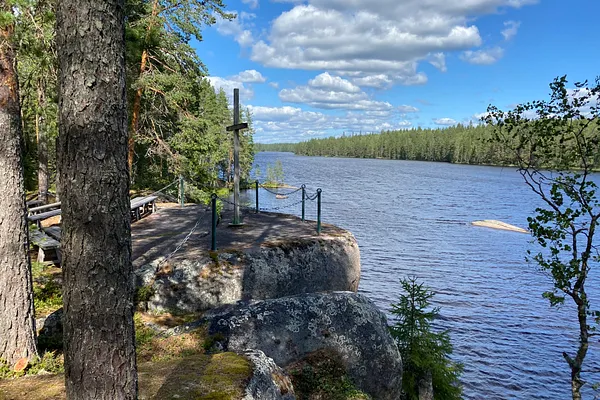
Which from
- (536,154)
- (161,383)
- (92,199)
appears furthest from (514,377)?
(92,199)

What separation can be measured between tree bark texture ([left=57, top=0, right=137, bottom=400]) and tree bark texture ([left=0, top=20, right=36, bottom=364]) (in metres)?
3.19

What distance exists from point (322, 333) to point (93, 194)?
4.41 meters

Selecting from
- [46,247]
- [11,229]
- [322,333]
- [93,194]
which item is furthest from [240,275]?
[93,194]

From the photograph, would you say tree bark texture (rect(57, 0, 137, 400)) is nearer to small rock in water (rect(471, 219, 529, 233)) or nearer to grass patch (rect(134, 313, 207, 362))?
grass patch (rect(134, 313, 207, 362))

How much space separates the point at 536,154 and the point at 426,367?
4369mm

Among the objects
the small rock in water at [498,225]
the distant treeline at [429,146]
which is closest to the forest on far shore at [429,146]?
the distant treeline at [429,146]

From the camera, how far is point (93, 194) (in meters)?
2.34

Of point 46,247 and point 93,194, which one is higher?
point 93,194

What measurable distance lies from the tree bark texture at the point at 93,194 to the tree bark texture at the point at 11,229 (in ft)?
10.5

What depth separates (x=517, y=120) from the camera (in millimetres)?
7379

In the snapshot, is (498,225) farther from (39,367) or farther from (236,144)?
(39,367)

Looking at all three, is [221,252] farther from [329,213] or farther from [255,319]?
[329,213]

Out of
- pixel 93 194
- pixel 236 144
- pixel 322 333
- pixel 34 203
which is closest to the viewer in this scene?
pixel 93 194

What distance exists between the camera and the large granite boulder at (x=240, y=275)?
722cm
